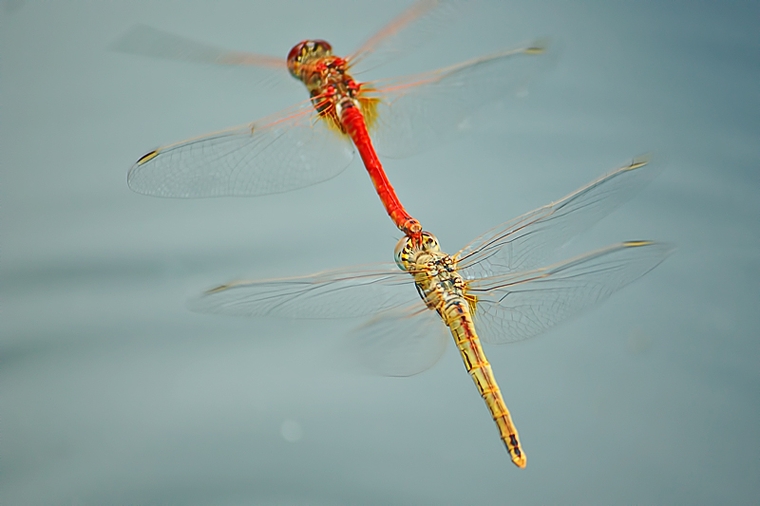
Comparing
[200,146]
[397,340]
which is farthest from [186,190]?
[397,340]

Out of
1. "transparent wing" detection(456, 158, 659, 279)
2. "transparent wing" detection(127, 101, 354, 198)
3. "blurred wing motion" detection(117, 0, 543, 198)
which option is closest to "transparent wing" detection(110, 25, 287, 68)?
"blurred wing motion" detection(117, 0, 543, 198)

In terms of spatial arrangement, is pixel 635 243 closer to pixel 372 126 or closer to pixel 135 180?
pixel 372 126

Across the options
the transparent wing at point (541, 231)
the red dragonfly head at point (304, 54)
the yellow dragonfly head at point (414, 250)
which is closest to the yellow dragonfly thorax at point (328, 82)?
the red dragonfly head at point (304, 54)

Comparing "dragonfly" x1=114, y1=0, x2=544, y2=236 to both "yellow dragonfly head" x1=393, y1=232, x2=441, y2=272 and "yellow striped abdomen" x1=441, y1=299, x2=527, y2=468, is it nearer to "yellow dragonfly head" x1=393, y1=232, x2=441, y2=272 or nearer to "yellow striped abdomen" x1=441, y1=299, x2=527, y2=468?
"yellow dragonfly head" x1=393, y1=232, x2=441, y2=272

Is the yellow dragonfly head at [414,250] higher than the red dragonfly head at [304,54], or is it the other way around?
the red dragonfly head at [304,54]

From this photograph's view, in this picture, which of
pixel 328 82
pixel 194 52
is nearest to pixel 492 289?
pixel 328 82

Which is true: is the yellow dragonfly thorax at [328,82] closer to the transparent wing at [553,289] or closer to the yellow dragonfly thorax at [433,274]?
the yellow dragonfly thorax at [433,274]

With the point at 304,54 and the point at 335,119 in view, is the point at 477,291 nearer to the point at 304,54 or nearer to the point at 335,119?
the point at 335,119
